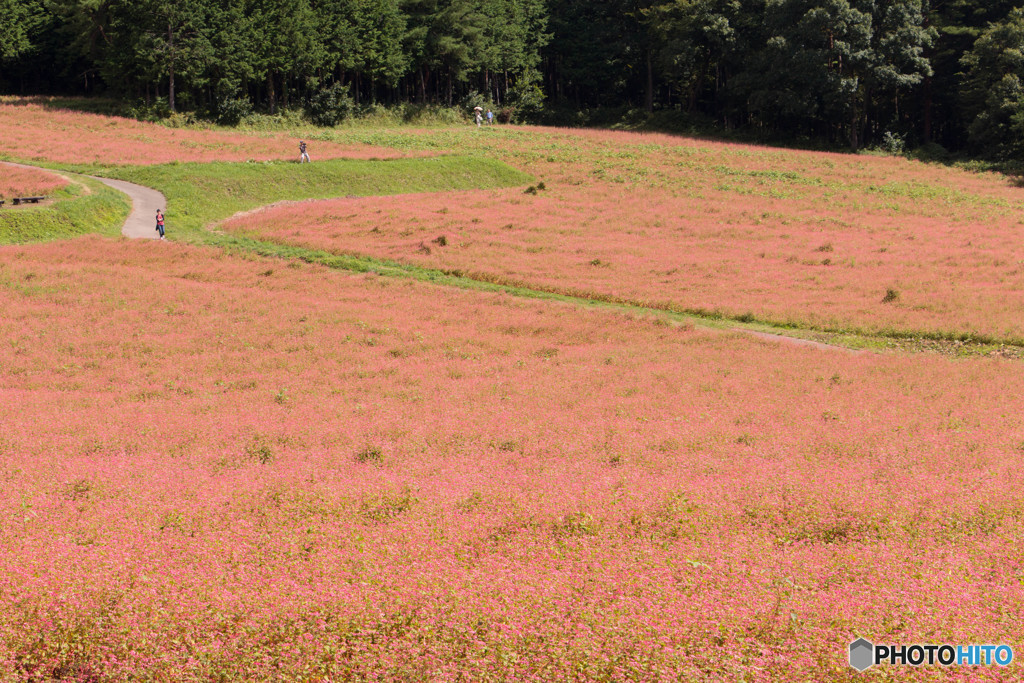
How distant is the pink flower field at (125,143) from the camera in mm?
61981

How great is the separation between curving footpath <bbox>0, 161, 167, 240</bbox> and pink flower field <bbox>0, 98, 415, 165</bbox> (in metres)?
5.02

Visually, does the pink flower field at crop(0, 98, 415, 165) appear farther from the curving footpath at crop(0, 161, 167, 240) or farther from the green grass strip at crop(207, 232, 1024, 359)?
the green grass strip at crop(207, 232, 1024, 359)

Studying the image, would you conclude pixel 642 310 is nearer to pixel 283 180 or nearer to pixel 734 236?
pixel 734 236

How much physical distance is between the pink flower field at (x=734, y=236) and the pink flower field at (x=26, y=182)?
1137cm

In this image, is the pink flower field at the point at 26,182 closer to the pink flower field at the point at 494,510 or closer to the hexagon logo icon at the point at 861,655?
the pink flower field at the point at 494,510

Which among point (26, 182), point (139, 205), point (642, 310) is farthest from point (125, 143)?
point (642, 310)

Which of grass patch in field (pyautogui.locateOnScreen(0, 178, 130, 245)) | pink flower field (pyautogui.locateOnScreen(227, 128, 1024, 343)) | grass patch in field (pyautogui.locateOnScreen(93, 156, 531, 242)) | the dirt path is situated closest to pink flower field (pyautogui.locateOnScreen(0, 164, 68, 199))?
grass patch in field (pyautogui.locateOnScreen(0, 178, 130, 245))

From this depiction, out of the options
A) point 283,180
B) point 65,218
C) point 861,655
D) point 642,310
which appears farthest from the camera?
point 283,180

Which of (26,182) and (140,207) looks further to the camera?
(140,207)

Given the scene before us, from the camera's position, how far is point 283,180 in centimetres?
5959

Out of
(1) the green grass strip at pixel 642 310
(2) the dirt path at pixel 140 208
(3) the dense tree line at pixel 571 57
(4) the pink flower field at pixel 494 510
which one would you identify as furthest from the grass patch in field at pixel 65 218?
(3) the dense tree line at pixel 571 57

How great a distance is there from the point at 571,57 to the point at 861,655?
11944 centimetres

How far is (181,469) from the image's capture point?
42.8ft

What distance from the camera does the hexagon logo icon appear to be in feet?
22.8
